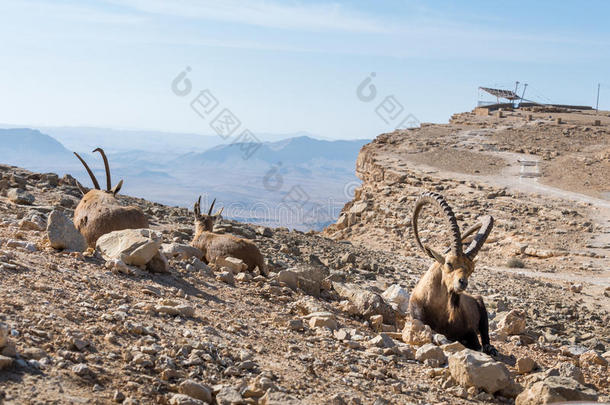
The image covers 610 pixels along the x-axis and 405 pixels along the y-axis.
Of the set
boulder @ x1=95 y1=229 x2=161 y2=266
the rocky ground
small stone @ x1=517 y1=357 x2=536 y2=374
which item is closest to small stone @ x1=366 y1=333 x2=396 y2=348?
the rocky ground

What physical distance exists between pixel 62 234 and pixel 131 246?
1.00 metres

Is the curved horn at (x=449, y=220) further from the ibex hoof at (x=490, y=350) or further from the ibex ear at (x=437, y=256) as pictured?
the ibex hoof at (x=490, y=350)

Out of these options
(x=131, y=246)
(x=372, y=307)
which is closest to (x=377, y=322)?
(x=372, y=307)

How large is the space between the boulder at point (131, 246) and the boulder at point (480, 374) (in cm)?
432

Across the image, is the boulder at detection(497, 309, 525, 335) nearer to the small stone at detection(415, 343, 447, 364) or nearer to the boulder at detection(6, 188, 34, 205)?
the small stone at detection(415, 343, 447, 364)

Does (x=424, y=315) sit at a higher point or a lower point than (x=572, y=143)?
lower

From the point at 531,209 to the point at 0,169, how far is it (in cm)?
2031

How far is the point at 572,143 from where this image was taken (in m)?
41.1

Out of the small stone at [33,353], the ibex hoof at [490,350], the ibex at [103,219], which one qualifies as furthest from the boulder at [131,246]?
the ibex hoof at [490,350]

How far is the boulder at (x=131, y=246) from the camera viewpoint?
8664mm

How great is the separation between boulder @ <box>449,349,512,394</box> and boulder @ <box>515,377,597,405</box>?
0.27 m

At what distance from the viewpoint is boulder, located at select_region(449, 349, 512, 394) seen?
21.2 ft

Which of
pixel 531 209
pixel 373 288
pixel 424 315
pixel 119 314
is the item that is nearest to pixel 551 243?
pixel 531 209

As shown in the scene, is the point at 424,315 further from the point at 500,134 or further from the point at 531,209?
the point at 500,134
